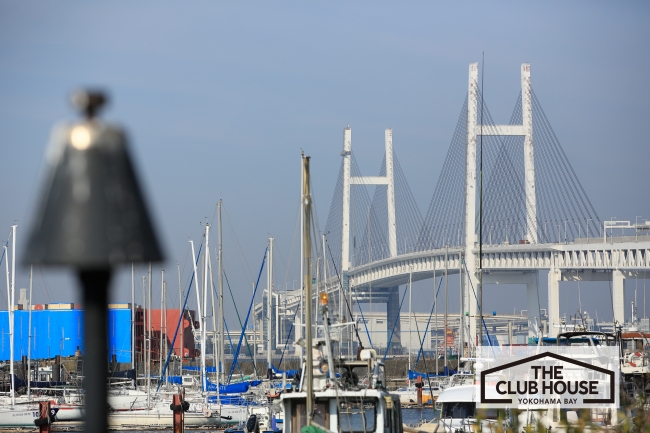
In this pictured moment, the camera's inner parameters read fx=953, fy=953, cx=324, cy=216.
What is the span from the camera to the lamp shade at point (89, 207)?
2.34 metres

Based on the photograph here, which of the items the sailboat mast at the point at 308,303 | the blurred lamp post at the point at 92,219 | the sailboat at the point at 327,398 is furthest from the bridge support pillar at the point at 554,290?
the blurred lamp post at the point at 92,219

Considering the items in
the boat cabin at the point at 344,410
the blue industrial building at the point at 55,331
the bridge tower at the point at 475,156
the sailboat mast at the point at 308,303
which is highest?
the bridge tower at the point at 475,156

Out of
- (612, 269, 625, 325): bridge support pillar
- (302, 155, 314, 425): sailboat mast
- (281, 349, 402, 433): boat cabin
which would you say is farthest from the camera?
(612, 269, 625, 325): bridge support pillar

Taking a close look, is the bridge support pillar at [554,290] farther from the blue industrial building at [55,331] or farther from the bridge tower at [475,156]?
the blue industrial building at [55,331]

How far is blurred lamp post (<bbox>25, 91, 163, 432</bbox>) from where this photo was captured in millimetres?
2344

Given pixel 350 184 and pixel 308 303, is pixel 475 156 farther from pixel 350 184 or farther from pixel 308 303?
pixel 308 303

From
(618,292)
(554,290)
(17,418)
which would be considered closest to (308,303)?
(17,418)

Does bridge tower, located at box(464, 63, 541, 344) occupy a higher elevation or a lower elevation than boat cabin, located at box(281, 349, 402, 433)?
higher

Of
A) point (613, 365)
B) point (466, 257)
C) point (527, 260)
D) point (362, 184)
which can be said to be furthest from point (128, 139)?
point (362, 184)

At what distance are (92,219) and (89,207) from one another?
0.03 metres

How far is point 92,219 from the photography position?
2.37m

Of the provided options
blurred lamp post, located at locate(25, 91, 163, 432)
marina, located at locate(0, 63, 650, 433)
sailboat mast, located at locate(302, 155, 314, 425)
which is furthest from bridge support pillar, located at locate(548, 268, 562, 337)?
blurred lamp post, located at locate(25, 91, 163, 432)

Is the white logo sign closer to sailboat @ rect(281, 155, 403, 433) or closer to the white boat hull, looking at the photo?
sailboat @ rect(281, 155, 403, 433)

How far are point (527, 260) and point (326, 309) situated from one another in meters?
53.9
